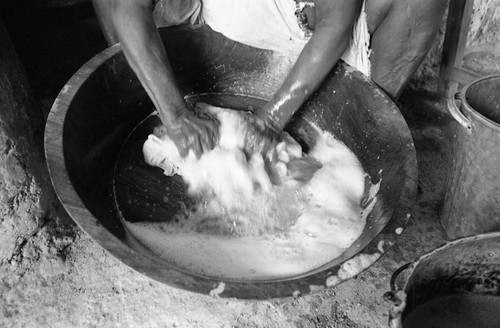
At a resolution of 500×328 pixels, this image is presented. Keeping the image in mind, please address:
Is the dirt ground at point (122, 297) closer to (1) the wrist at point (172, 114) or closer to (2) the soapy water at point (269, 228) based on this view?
(2) the soapy water at point (269, 228)

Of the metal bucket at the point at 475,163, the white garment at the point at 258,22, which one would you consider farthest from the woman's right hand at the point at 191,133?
the metal bucket at the point at 475,163

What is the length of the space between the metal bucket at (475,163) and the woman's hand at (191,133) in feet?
2.75

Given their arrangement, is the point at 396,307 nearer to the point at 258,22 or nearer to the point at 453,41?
the point at 258,22

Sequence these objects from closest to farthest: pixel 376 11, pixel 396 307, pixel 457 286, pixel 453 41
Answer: pixel 396 307 < pixel 457 286 < pixel 376 11 < pixel 453 41

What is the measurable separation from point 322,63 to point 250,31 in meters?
0.38

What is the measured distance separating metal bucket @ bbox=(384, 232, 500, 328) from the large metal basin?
8.2 inches

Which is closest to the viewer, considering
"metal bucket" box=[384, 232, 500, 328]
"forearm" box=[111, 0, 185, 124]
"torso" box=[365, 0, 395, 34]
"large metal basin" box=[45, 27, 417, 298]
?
"large metal basin" box=[45, 27, 417, 298]

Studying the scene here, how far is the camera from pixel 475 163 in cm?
165

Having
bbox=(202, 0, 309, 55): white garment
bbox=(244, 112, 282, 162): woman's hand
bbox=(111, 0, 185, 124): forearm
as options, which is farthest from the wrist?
bbox=(202, 0, 309, 55): white garment

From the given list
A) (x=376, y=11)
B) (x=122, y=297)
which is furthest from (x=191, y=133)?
(x=376, y=11)

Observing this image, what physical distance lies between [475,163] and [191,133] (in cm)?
99

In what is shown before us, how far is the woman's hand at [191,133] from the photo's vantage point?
1.59 meters

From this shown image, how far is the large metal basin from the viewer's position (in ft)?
3.73

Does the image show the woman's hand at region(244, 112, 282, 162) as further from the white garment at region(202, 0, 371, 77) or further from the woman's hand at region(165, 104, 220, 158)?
the white garment at region(202, 0, 371, 77)
